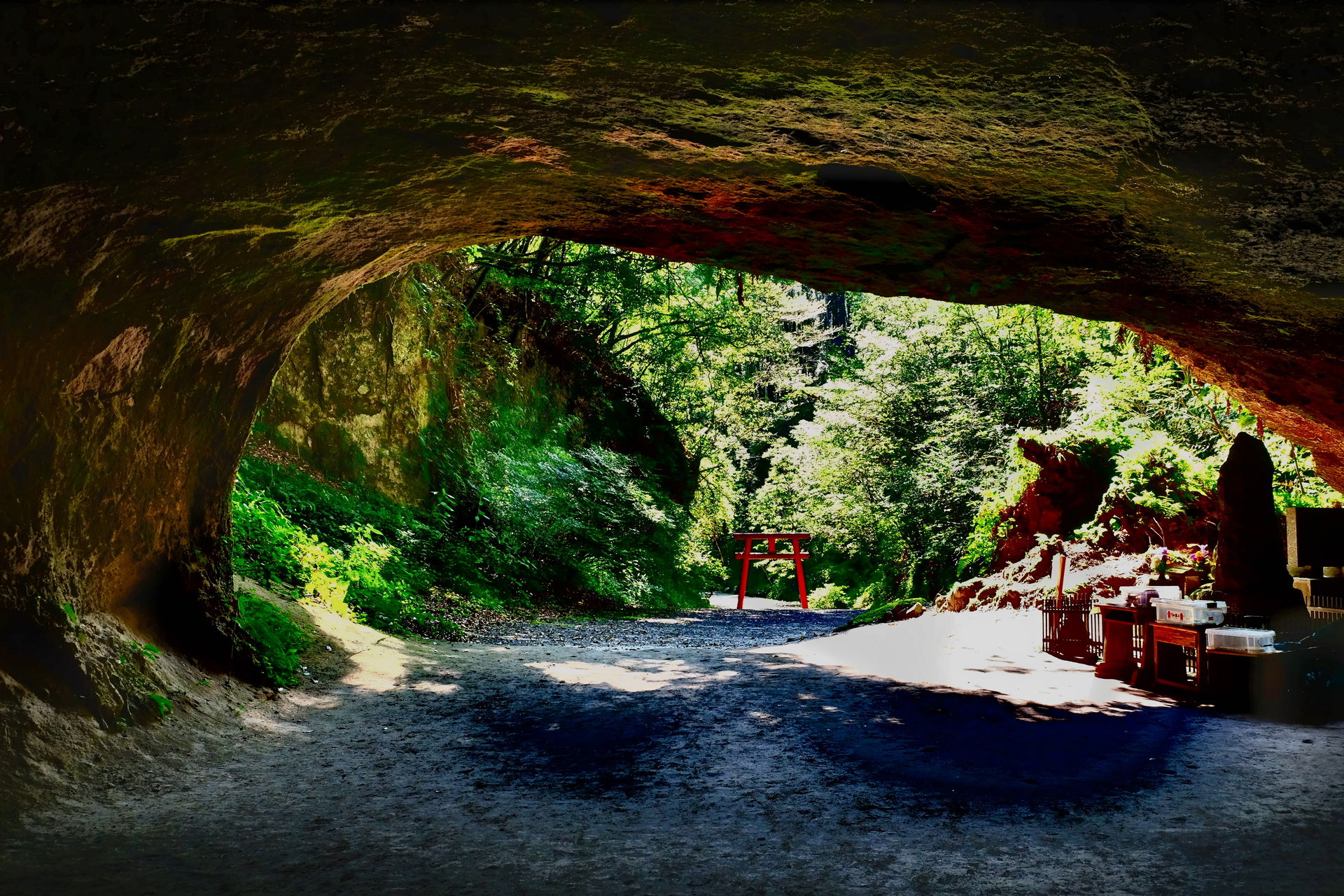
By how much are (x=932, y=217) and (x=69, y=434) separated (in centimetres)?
530

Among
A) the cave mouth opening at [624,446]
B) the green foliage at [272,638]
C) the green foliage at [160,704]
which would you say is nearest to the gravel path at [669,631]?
the cave mouth opening at [624,446]

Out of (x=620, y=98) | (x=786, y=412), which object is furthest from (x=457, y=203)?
(x=786, y=412)

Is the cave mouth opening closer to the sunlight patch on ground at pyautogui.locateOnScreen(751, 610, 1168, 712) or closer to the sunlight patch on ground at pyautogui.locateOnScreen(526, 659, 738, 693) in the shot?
→ the sunlight patch on ground at pyautogui.locateOnScreen(526, 659, 738, 693)

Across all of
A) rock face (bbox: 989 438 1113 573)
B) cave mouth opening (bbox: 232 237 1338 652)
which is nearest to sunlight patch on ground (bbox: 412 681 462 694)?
cave mouth opening (bbox: 232 237 1338 652)

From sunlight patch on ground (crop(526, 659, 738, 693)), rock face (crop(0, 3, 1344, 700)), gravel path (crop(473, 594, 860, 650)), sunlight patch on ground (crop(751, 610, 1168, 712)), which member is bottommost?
gravel path (crop(473, 594, 860, 650))

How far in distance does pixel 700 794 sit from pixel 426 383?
11471mm

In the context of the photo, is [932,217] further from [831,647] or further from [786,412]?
[786,412]

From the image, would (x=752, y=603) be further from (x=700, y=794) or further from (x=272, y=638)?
(x=700, y=794)

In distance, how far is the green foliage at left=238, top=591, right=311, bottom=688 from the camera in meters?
7.48

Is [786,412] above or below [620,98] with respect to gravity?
above

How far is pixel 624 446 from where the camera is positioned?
2211cm

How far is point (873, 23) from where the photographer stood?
11.0ft

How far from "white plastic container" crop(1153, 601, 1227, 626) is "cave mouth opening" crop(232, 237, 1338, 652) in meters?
2.34

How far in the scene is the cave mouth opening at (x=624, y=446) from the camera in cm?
1264
